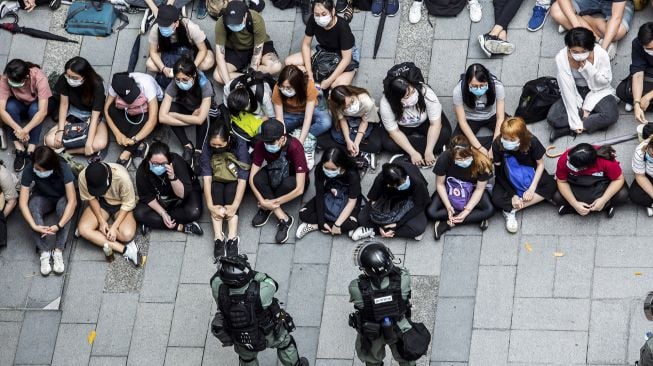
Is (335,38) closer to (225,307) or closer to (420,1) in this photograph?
(420,1)

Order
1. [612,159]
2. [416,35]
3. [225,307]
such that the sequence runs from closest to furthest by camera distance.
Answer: [225,307]
[612,159]
[416,35]

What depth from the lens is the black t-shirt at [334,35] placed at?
14.6 meters

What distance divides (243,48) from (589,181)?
3910mm

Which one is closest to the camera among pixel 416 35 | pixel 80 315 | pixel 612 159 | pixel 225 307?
pixel 225 307

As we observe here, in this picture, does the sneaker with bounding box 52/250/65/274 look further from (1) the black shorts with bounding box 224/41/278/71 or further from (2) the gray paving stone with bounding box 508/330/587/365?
(2) the gray paving stone with bounding box 508/330/587/365

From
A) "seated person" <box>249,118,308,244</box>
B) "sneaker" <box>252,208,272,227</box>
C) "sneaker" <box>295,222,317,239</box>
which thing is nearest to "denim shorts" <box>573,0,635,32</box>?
"seated person" <box>249,118,308,244</box>

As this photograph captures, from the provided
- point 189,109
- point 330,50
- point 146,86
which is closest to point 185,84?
point 189,109

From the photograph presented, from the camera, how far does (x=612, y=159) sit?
13266 millimetres

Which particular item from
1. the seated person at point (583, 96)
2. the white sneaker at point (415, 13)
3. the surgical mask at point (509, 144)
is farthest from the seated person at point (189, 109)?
the seated person at point (583, 96)

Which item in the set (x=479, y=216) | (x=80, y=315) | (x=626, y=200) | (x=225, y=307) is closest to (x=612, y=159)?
(x=626, y=200)

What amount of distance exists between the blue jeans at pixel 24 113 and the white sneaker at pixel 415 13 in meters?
4.00

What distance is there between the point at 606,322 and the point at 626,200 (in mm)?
1219

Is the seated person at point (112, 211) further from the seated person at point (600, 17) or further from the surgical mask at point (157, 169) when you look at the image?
the seated person at point (600, 17)

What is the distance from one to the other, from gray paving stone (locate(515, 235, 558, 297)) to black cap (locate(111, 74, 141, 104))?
4.16m
